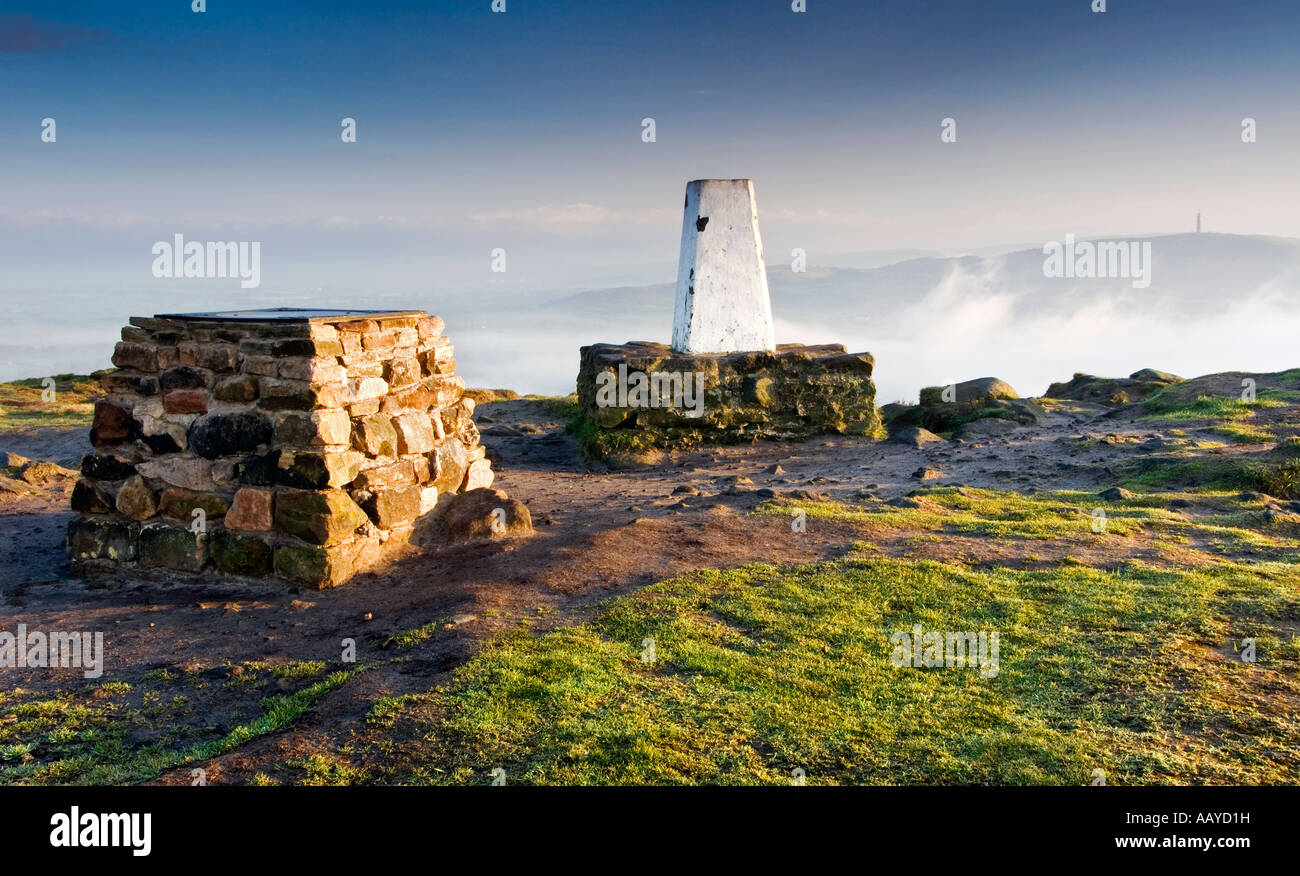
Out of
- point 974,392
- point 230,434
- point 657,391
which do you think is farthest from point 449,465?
point 974,392

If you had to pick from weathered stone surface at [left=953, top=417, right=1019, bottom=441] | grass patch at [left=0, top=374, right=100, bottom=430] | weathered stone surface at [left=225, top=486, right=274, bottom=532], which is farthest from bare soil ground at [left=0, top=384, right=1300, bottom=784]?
grass patch at [left=0, top=374, right=100, bottom=430]

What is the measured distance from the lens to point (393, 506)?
310 inches

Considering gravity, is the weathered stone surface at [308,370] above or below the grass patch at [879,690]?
above

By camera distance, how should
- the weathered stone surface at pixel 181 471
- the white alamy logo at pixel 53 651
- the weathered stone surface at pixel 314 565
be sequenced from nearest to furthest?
the white alamy logo at pixel 53 651
the weathered stone surface at pixel 314 565
the weathered stone surface at pixel 181 471

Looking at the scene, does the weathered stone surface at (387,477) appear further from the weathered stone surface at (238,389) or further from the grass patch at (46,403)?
the grass patch at (46,403)

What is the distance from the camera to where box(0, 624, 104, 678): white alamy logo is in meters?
5.77

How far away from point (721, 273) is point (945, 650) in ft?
29.9

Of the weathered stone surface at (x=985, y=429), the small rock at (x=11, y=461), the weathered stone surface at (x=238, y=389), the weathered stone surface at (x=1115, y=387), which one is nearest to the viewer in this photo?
the weathered stone surface at (x=238, y=389)

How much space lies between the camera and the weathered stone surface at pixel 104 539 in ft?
25.4

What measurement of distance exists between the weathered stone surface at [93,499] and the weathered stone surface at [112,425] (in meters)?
→ 0.38

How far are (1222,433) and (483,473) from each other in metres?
11.0

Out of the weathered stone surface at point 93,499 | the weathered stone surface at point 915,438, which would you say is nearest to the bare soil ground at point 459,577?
the weathered stone surface at point 93,499
